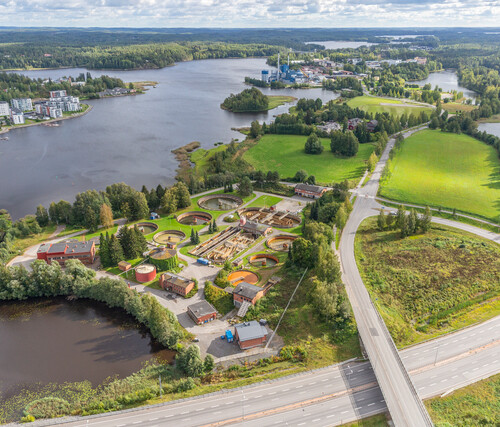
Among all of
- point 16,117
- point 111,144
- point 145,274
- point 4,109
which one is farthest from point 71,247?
point 4,109

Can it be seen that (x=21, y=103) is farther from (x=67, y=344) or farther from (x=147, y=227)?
(x=67, y=344)

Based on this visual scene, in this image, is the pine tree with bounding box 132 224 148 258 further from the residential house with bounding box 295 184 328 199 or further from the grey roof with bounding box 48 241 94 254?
the residential house with bounding box 295 184 328 199

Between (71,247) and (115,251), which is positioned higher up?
(115,251)

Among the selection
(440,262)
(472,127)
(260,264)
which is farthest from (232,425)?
(472,127)

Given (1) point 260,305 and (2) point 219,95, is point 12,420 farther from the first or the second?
(2) point 219,95

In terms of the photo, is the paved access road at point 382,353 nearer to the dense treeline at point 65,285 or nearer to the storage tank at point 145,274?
the dense treeline at point 65,285
